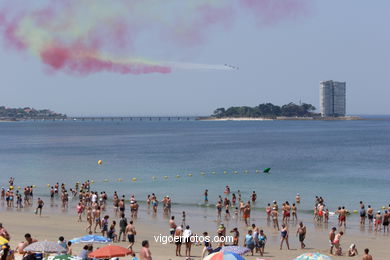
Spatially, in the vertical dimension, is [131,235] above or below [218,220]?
above

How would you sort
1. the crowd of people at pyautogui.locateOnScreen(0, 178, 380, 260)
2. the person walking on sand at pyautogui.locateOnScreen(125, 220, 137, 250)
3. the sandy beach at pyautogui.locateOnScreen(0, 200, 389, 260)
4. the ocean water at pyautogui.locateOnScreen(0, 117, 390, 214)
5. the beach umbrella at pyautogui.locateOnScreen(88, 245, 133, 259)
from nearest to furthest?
the beach umbrella at pyautogui.locateOnScreen(88, 245, 133, 259), the crowd of people at pyautogui.locateOnScreen(0, 178, 380, 260), the person walking on sand at pyautogui.locateOnScreen(125, 220, 137, 250), the sandy beach at pyautogui.locateOnScreen(0, 200, 389, 260), the ocean water at pyautogui.locateOnScreen(0, 117, 390, 214)

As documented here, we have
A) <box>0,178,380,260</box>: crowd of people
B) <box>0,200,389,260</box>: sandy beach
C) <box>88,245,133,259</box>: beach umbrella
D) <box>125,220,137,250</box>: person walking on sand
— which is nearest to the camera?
<box>88,245,133,259</box>: beach umbrella

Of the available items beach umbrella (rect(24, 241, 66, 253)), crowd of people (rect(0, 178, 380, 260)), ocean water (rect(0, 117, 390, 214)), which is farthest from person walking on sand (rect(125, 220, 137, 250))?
ocean water (rect(0, 117, 390, 214))

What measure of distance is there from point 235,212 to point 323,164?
39.0 metres

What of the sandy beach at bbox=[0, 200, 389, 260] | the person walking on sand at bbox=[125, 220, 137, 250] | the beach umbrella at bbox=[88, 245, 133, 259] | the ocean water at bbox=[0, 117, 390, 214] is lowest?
the ocean water at bbox=[0, 117, 390, 214]

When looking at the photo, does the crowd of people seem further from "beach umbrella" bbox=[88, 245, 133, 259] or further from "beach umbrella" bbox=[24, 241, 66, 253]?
"beach umbrella" bbox=[24, 241, 66, 253]

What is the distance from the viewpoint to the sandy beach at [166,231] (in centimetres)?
2262

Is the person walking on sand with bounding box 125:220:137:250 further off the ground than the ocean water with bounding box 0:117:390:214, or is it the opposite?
the person walking on sand with bounding box 125:220:137:250

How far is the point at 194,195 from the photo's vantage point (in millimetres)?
→ 42188

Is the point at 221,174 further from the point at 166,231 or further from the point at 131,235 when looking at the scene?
the point at 131,235

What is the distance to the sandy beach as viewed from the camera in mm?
22625

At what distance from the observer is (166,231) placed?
90.9 ft

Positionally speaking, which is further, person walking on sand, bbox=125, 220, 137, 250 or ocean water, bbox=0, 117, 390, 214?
ocean water, bbox=0, 117, 390, 214

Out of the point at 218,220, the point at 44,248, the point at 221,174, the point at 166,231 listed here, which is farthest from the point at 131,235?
the point at 221,174
